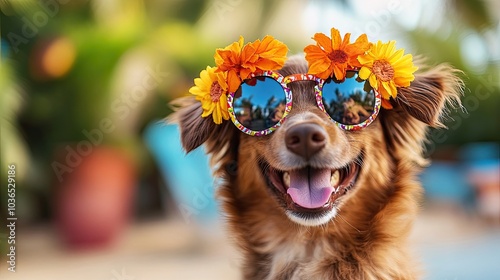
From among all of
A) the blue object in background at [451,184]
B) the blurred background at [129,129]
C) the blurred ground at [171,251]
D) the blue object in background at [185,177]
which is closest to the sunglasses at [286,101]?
the blurred ground at [171,251]

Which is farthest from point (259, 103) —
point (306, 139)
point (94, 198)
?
point (94, 198)

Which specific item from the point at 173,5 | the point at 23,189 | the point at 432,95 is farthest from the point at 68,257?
the point at 432,95

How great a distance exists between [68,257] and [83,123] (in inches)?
79.3

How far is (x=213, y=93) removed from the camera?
1.92 meters

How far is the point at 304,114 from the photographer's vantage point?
1902 millimetres

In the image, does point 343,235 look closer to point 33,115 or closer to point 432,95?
point 432,95

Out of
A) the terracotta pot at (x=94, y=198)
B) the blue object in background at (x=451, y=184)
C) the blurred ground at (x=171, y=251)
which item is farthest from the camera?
the terracotta pot at (x=94, y=198)

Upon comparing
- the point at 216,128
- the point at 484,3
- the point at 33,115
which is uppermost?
the point at 484,3

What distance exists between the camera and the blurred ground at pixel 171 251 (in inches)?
225

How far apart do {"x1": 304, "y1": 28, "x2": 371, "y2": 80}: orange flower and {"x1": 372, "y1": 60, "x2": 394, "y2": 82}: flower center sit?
0.06m

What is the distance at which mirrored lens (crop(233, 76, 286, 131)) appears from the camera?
74.5 inches

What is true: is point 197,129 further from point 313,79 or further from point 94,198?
point 94,198

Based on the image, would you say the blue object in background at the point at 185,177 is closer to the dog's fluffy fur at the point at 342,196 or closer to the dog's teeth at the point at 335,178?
the dog's fluffy fur at the point at 342,196

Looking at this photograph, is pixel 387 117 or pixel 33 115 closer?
pixel 387 117
